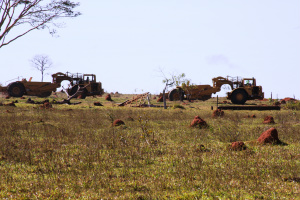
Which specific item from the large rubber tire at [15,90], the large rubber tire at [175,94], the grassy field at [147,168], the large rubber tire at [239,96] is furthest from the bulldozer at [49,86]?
the grassy field at [147,168]

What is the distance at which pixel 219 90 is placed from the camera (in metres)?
32.6

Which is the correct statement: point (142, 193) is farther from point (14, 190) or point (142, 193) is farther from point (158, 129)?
point (158, 129)

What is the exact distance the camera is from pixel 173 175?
6.41 m

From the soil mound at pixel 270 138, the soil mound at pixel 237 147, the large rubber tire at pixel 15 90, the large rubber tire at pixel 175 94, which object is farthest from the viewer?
the large rubber tire at pixel 15 90

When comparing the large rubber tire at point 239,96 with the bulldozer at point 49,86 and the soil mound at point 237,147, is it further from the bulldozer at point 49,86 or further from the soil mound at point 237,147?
the soil mound at point 237,147

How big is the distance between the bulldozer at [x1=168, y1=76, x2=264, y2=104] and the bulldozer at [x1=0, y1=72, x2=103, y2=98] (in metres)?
8.72

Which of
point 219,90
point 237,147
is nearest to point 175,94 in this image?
point 219,90

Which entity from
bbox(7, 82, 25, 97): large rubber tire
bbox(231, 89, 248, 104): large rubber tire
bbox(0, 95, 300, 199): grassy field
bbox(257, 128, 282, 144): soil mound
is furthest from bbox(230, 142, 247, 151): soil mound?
bbox(7, 82, 25, 97): large rubber tire

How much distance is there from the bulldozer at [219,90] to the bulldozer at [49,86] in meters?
8.72

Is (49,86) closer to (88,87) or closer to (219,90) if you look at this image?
(88,87)

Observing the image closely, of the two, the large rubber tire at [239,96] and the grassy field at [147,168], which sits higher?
the large rubber tire at [239,96]

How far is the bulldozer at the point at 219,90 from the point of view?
1177 inches

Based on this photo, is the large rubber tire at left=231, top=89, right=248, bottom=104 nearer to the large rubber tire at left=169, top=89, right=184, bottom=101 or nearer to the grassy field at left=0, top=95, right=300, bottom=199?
the large rubber tire at left=169, top=89, right=184, bottom=101

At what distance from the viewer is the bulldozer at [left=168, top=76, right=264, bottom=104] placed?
29.9 meters
